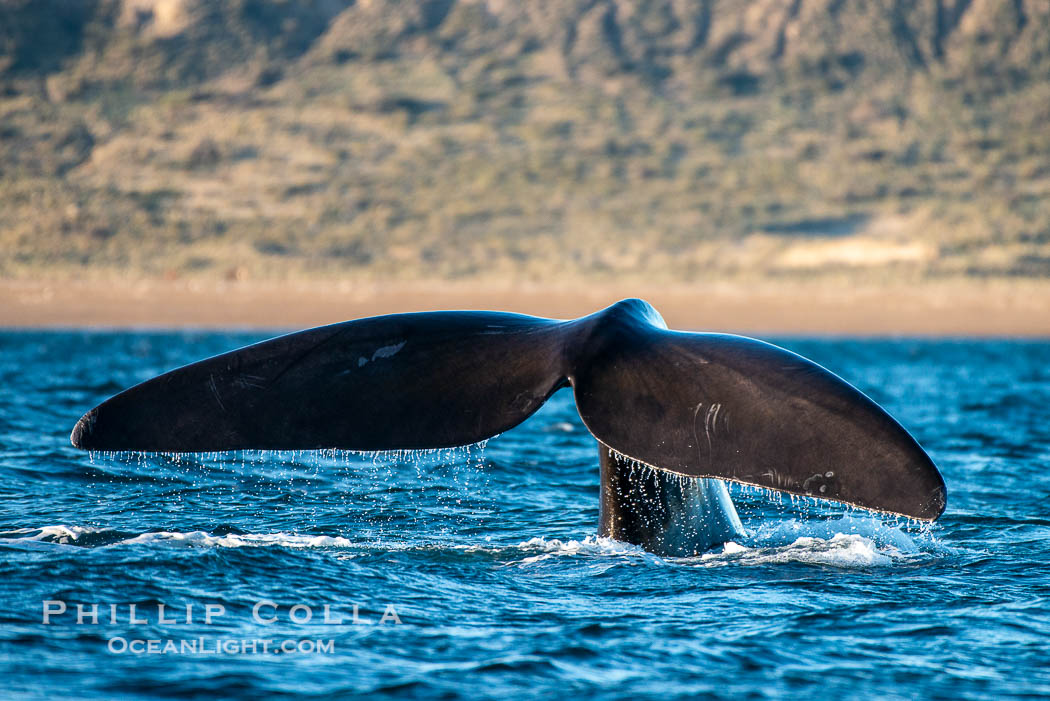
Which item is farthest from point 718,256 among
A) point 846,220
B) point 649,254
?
point 846,220

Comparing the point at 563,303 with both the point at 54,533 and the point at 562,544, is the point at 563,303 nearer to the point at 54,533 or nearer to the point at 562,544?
the point at 562,544

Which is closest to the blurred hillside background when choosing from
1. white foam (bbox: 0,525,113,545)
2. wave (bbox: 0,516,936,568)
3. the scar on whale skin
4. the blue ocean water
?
the blue ocean water

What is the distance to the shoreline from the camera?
6050cm

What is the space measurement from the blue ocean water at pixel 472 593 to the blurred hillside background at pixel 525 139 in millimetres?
62359

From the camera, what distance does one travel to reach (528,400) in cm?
621

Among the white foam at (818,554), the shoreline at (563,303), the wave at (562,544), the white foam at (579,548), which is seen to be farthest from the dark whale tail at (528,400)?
the shoreline at (563,303)

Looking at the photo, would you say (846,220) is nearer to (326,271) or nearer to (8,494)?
(326,271)

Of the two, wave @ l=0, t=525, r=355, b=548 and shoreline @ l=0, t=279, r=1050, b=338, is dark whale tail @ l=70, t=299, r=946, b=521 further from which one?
shoreline @ l=0, t=279, r=1050, b=338

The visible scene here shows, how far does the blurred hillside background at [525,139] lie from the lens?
76312 mm

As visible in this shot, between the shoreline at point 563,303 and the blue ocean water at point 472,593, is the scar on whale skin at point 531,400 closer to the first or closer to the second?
the blue ocean water at point 472,593

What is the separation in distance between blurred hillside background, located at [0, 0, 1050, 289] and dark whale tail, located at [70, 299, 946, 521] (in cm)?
6636

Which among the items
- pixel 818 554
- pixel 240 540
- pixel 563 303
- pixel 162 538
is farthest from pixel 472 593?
pixel 563 303

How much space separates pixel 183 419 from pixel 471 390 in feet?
4.09

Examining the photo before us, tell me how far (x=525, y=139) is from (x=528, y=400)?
83.6 meters
